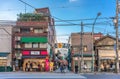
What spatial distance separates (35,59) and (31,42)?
3.76 metres

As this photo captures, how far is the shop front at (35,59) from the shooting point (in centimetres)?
6975

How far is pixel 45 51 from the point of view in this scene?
70.6m

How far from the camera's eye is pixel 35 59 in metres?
70.8

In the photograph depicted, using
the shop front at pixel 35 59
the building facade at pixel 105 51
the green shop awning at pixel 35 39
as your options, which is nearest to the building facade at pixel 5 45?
the green shop awning at pixel 35 39

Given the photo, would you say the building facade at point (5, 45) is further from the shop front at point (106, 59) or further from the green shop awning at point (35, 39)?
the shop front at point (106, 59)

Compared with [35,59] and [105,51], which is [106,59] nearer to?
[105,51]

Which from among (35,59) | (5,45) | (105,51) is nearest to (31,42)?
(35,59)

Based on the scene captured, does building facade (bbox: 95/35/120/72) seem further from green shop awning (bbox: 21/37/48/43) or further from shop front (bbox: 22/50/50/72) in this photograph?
green shop awning (bbox: 21/37/48/43)

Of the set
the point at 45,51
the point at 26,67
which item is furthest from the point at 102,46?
the point at 26,67

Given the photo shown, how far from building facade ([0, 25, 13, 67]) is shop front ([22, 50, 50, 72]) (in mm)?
3328

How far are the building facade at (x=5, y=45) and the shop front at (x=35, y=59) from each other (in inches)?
131

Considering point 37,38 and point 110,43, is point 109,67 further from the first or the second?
point 37,38

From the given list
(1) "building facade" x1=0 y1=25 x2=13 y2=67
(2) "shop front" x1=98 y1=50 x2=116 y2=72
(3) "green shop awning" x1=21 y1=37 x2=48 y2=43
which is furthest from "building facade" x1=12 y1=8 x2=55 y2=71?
(2) "shop front" x1=98 y1=50 x2=116 y2=72

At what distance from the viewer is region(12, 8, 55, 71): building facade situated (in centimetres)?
7025
